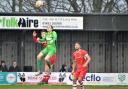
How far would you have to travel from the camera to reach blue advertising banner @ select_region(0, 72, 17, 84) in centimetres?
3447

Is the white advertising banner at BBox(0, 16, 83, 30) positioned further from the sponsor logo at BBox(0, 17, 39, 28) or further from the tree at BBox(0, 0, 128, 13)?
the tree at BBox(0, 0, 128, 13)

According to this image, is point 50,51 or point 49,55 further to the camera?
point 50,51

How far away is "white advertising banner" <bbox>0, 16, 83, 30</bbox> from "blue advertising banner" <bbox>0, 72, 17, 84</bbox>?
448 cm

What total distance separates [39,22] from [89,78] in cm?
584

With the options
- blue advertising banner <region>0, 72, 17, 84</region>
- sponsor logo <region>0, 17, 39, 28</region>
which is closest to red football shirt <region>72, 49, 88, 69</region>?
blue advertising banner <region>0, 72, 17, 84</region>

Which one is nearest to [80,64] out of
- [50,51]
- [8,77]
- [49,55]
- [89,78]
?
[50,51]

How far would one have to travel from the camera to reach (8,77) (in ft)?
114

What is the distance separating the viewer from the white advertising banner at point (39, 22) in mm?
37969

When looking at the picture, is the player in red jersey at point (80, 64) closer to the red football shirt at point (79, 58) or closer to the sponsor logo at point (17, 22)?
the red football shirt at point (79, 58)

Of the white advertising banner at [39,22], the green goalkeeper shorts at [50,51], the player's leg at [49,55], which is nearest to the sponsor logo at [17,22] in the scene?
the white advertising banner at [39,22]

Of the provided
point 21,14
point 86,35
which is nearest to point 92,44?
point 86,35

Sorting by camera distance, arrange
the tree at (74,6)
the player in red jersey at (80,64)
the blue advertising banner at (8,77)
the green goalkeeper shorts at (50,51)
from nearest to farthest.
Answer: the green goalkeeper shorts at (50,51), the player in red jersey at (80,64), the blue advertising banner at (8,77), the tree at (74,6)

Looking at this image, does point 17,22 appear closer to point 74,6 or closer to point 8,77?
point 8,77

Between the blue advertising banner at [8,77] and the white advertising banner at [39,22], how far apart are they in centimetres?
448
